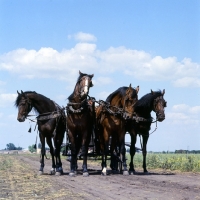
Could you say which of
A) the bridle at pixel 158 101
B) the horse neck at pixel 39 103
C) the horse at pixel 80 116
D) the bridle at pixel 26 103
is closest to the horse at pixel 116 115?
the horse at pixel 80 116

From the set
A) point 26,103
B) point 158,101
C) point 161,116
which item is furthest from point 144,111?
point 26,103

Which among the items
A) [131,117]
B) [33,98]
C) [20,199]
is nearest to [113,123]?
[131,117]

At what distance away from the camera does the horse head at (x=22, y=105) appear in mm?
15086

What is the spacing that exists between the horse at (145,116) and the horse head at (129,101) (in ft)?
3.39

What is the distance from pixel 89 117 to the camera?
48.3 feet

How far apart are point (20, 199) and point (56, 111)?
6.30 meters

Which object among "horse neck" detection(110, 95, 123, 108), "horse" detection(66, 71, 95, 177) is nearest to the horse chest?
"horse" detection(66, 71, 95, 177)

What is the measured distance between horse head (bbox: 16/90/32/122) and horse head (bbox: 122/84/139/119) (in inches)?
125

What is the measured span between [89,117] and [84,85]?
1.17 m

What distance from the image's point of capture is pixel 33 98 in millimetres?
A: 15328

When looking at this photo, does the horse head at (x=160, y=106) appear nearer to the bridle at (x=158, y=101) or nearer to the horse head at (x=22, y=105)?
the bridle at (x=158, y=101)

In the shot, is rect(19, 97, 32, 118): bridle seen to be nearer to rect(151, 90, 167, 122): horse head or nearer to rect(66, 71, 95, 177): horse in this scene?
rect(66, 71, 95, 177): horse

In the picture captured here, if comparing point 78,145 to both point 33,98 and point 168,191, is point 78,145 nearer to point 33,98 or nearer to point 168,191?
point 33,98

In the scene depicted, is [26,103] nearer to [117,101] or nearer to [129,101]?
[117,101]
